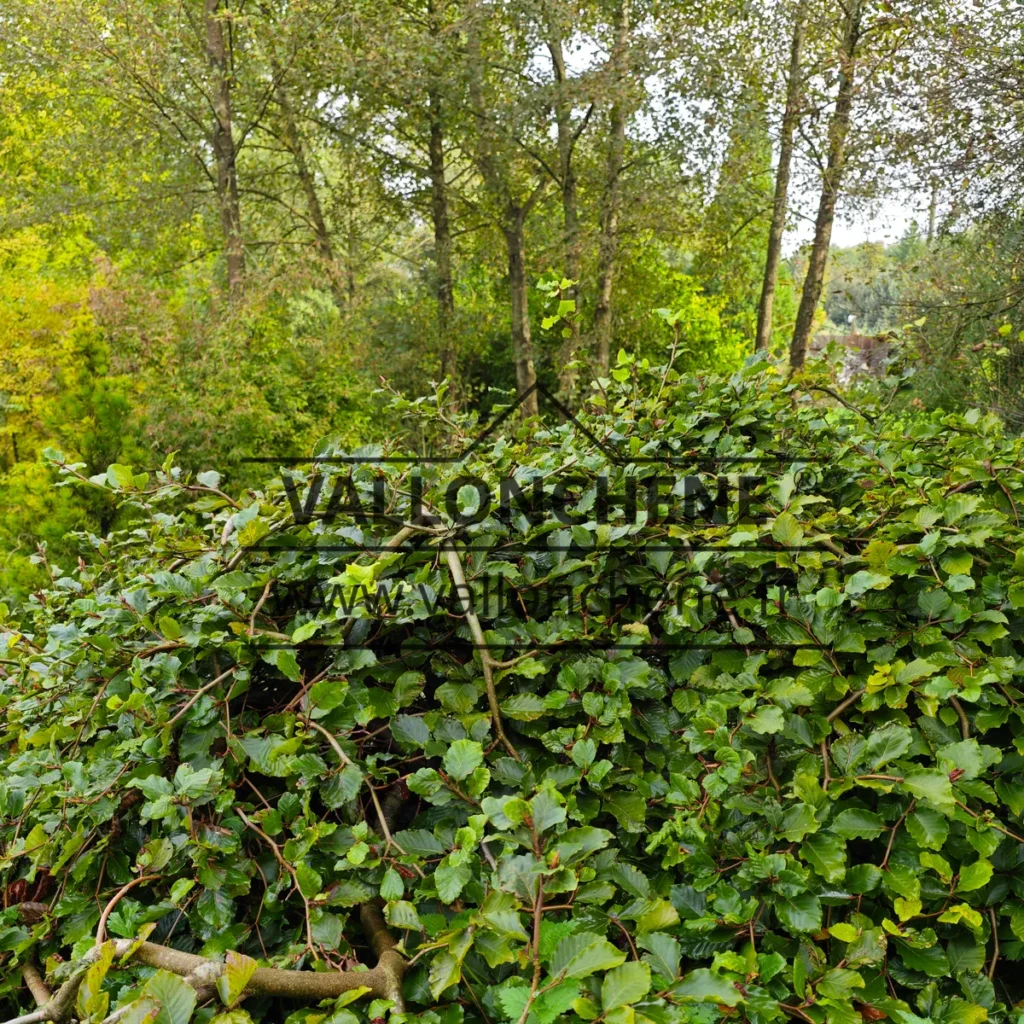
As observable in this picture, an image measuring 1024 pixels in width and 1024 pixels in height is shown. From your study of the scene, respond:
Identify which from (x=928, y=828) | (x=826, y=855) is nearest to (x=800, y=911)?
(x=826, y=855)

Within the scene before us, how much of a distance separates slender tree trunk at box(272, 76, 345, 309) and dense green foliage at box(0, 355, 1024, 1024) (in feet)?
37.3

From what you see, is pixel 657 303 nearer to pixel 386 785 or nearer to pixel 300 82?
pixel 300 82

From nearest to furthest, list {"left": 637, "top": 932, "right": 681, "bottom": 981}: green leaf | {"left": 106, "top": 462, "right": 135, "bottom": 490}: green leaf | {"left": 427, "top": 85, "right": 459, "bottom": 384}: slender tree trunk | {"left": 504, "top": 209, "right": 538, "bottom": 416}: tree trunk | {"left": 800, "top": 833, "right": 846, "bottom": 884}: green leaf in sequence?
{"left": 637, "top": 932, "right": 681, "bottom": 981}: green leaf → {"left": 800, "top": 833, "right": 846, "bottom": 884}: green leaf → {"left": 106, "top": 462, "right": 135, "bottom": 490}: green leaf → {"left": 504, "top": 209, "right": 538, "bottom": 416}: tree trunk → {"left": 427, "top": 85, "right": 459, "bottom": 384}: slender tree trunk

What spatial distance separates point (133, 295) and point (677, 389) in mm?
9566

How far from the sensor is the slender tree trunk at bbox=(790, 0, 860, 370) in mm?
9680

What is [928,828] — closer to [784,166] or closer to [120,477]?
[120,477]

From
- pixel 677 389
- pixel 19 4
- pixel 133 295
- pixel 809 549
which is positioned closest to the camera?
Answer: pixel 809 549

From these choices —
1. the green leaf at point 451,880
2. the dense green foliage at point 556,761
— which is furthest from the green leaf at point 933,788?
the green leaf at point 451,880

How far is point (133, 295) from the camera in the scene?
1003 cm

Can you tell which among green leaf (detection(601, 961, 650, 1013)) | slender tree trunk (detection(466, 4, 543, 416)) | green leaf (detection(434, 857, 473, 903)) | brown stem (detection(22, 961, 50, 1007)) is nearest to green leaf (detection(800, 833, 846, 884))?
green leaf (detection(601, 961, 650, 1013))

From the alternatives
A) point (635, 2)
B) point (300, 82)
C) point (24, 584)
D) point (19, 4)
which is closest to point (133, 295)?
point (300, 82)

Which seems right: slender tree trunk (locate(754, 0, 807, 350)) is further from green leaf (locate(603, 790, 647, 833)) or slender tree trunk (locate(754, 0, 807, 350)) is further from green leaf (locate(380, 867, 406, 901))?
green leaf (locate(380, 867, 406, 901))

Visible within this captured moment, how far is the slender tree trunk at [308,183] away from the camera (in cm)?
1223

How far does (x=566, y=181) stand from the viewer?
41.3ft
